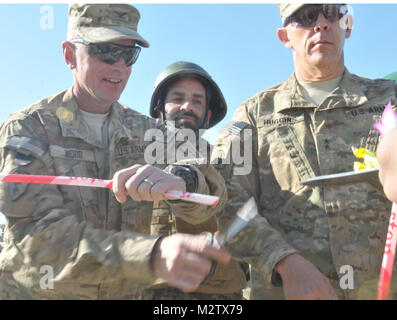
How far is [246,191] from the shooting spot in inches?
125

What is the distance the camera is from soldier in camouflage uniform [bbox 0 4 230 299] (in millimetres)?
2236

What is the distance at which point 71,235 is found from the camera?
255 centimetres

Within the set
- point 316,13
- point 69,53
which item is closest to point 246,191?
point 316,13

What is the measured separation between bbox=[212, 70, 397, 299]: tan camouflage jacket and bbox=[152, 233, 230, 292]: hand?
88 centimetres

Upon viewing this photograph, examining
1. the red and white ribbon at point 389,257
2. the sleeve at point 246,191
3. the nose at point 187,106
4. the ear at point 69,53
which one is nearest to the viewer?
the red and white ribbon at point 389,257

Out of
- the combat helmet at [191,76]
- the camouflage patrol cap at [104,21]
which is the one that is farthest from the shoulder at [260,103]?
the combat helmet at [191,76]

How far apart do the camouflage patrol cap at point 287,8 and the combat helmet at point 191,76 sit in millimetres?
1876

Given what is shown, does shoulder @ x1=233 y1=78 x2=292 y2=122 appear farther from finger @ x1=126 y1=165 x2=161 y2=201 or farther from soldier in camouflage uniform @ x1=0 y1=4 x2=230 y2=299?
finger @ x1=126 y1=165 x2=161 y2=201

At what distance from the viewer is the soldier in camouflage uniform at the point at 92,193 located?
224 centimetres

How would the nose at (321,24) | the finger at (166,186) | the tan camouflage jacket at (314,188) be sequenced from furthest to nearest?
the nose at (321,24)
the tan camouflage jacket at (314,188)
the finger at (166,186)

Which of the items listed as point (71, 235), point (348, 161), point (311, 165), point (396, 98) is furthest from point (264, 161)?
point (71, 235)

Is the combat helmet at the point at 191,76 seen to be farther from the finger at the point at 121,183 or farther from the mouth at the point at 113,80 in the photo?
the finger at the point at 121,183

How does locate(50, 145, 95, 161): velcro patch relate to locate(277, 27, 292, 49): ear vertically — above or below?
below

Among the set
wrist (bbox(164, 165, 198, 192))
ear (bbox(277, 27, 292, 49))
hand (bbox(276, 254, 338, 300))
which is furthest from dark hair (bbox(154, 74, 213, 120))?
hand (bbox(276, 254, 338, 300))
